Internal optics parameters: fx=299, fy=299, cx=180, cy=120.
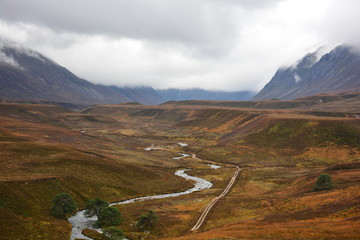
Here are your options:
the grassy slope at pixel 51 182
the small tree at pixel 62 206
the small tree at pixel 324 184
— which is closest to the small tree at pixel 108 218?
the grassy slope at pixel 51 182

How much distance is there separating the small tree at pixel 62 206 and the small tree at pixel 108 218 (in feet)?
22.8

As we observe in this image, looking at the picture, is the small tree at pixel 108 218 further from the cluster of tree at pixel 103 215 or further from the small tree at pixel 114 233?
the small tree at pixel 114 233

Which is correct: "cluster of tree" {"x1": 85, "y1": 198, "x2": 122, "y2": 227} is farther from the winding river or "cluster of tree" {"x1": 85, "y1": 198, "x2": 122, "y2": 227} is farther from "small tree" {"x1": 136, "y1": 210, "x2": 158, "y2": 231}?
"small tree" {"x1": 136, "y1": 210, "x2": 158, "y2": 231}

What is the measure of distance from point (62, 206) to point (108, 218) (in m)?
10.2

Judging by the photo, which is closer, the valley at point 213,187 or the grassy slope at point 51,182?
the valley at point 213,187

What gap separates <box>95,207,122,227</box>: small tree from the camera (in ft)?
196

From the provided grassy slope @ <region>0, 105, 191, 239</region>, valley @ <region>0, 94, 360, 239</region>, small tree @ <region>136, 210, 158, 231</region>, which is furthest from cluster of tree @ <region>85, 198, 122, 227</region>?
grassy slope @ <region>0, 105, 191, 239</region>

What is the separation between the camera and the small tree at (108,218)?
196ft

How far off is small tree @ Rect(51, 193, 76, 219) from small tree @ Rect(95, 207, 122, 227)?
6.96 meters

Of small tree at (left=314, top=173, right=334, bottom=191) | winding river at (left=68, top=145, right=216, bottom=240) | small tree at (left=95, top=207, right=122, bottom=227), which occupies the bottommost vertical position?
winding river at (left=68, top=145, right=216, bottom=240)

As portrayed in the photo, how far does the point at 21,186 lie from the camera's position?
212 ft

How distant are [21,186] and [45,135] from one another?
114 metres

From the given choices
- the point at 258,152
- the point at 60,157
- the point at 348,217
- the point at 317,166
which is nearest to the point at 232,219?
the point at 348,217

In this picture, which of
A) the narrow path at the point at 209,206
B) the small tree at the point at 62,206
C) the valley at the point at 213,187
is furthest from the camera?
the narrow path at the point at 209,206
